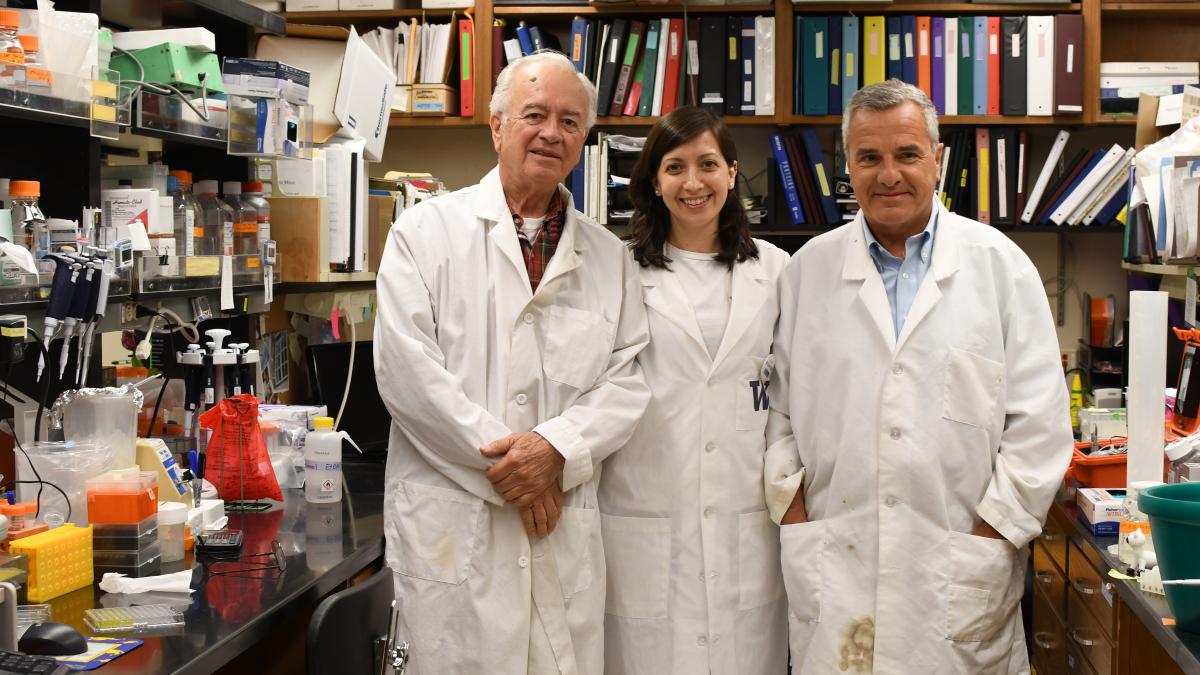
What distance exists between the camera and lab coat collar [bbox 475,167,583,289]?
2.01 m

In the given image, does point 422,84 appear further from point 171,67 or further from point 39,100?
point 39,100

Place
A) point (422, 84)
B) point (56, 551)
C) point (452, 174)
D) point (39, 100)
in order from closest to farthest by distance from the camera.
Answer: point (56, 551) < point (39, 100) < point (422, 84) < point (452, 174)

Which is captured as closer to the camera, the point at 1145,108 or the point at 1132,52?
the point at 1145,108

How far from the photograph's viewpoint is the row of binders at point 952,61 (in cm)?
397

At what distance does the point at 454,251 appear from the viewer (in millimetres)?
1995

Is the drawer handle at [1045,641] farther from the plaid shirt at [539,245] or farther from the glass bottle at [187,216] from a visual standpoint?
the glass bottle at [187,216]

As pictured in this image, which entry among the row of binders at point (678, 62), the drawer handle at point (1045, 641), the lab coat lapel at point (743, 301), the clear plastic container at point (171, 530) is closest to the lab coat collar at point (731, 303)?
the lab coat lapel at point (743, 301)

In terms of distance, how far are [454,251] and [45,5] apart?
0.80 meters

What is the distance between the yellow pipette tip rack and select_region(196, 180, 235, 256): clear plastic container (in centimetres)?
90

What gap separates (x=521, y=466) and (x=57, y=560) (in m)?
0.71

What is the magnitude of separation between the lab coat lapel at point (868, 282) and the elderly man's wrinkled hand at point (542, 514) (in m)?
0.64

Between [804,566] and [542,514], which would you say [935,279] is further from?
[542,514]

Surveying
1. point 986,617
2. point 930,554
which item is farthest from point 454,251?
point 986,617

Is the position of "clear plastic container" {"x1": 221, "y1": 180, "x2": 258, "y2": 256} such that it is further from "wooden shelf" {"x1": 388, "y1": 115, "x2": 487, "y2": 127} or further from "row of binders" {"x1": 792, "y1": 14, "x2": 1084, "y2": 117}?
"row of binders" {"x1": 792, "y1": 14, "x2": 1084, "y2": 117}
